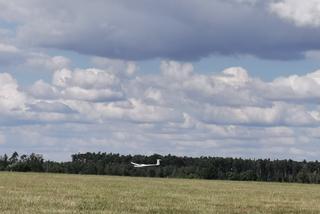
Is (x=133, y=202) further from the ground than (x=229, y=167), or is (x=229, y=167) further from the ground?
(x=229, y=167)

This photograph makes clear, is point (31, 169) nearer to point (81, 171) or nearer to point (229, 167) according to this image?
point (81, 171)

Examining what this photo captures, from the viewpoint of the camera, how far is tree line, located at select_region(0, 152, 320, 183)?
168375mm

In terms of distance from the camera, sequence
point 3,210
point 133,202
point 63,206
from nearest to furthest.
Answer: point 3,210, point 63,206, point 133,202

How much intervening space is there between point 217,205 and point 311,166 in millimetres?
147473

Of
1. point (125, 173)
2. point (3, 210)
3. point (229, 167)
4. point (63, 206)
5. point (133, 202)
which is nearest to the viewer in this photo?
point (3, 210)

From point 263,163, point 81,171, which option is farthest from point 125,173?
point 263,163

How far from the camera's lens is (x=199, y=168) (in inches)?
6998

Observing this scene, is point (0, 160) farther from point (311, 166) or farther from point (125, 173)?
point (311, 166)

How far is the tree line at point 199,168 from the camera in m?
168

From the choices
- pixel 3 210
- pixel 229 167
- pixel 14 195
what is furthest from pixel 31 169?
pixel 3 210

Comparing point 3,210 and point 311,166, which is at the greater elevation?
point 311,166

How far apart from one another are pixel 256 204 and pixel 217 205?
10.4 ft

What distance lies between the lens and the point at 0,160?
193250mm

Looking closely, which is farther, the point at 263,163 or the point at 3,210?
the point at 263,163
